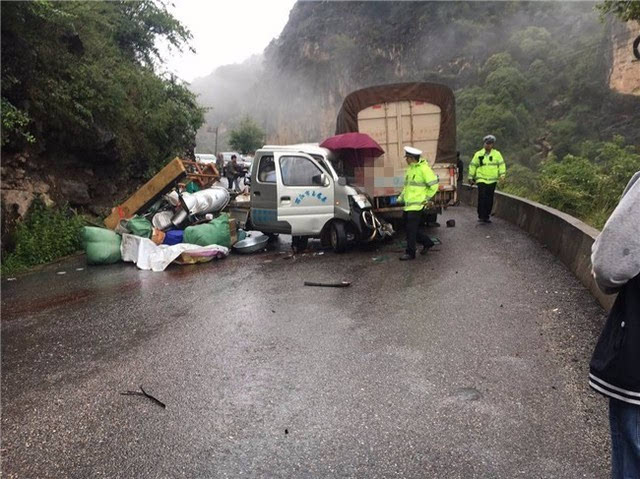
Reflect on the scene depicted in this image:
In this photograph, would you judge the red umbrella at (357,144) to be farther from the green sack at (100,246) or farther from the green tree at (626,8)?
the green tree at (626,8)

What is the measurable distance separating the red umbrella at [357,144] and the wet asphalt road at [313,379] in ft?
10.9

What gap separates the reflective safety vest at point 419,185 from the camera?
7598 millimetres

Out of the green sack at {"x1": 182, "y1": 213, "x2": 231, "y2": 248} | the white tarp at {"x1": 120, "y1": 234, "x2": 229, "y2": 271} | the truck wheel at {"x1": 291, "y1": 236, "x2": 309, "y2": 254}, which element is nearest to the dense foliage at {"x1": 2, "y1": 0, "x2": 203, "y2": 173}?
the white tarp at {"x1": 120, "y1": 234, "x2": 229, "y2": 271}

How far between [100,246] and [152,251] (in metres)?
1.02

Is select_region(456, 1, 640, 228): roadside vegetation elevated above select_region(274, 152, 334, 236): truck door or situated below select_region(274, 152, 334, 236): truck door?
above

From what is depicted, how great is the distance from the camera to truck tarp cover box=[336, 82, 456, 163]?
10.1 meters

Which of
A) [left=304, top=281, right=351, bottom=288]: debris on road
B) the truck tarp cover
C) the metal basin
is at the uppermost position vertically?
the truck tarp cover

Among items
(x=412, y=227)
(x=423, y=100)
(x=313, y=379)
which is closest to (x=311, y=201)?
(x=412, y=227)

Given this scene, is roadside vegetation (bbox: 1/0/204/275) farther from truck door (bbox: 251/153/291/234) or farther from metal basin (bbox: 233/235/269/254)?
truck door (bbox: 251/153/291/234)

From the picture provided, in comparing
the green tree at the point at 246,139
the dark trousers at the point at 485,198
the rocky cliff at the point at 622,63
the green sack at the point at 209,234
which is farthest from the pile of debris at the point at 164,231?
the green tree at the point at 246,139

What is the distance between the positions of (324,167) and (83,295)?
4.71 metres

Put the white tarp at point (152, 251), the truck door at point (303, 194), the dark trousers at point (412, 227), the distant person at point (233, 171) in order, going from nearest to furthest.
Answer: the dark trousers at point (412, 227) < the white tarp at point (152, 251) < the truck door at point (303, 194) < the distant person at point (233, 171)

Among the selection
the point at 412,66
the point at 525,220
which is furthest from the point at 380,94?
the point at 412,66

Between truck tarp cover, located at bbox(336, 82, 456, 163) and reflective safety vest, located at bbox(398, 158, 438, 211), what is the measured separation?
2667mm
